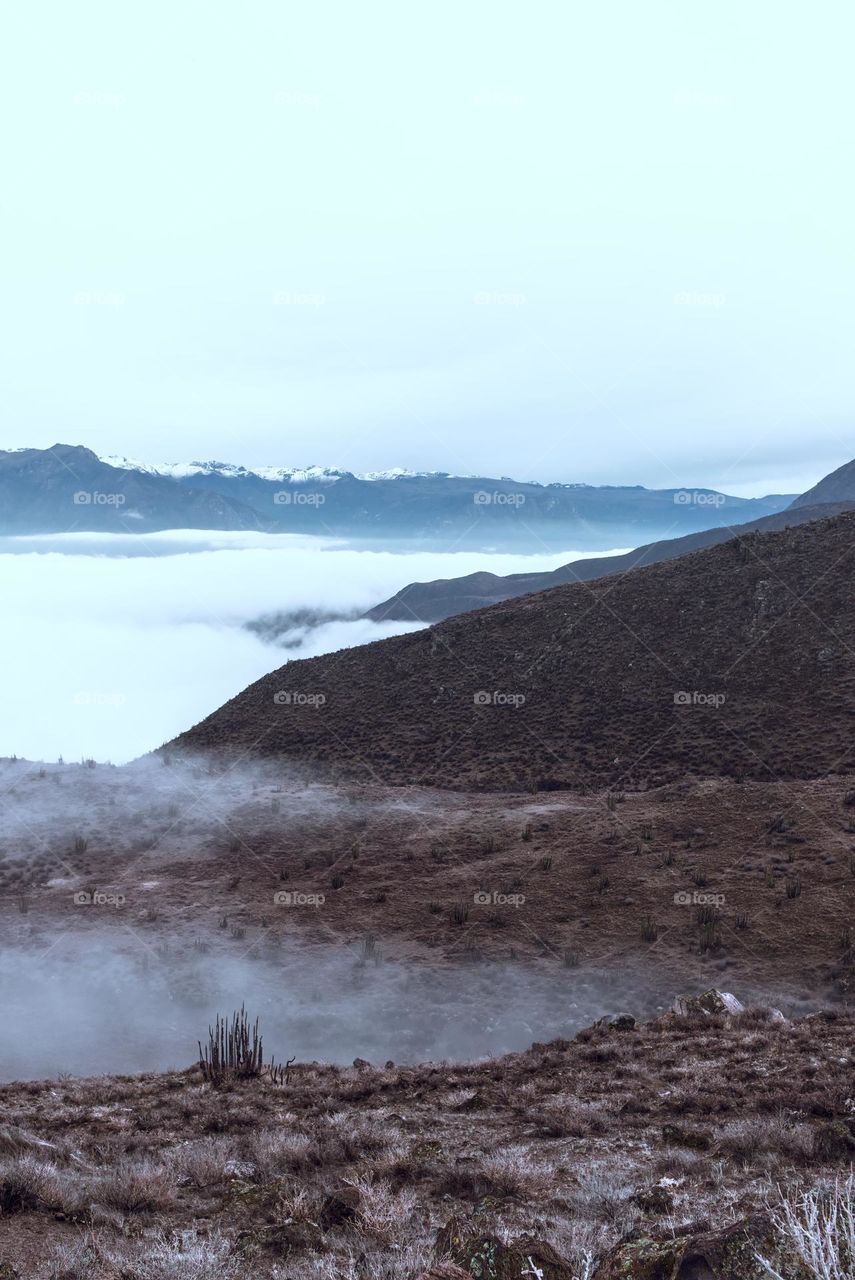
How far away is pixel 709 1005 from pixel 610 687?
33308 millimetres

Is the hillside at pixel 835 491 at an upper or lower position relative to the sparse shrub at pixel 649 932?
upper

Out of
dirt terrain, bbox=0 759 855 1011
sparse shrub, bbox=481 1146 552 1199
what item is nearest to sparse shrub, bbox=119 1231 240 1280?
sparse shrub, bbox=481 1146 552 1199

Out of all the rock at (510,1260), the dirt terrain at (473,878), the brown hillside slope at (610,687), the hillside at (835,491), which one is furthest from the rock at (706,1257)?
the hillside at (835,491)

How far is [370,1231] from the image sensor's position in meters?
5.47

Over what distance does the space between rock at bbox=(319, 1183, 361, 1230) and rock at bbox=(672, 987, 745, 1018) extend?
28.7ft

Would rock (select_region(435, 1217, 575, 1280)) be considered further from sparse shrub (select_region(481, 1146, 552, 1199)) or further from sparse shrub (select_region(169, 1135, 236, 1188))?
sparse shrub (select_region(169, 1135, 236, 1188))

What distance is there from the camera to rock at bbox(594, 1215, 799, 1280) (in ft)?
12.6

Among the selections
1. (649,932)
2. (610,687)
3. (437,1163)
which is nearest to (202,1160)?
(437,1163)

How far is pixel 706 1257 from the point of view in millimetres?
→ 3992

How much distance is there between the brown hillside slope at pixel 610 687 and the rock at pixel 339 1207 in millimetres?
30845

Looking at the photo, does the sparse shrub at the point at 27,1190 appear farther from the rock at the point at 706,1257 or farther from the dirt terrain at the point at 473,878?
the dirt terrain at the point at 473,878

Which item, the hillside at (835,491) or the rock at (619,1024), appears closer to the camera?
the rock at (619,1024)

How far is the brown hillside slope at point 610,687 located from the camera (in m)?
37.5

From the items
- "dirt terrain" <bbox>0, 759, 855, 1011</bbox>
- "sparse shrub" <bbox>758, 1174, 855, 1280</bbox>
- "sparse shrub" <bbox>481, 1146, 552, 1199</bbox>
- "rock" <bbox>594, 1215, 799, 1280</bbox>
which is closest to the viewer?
"sparse shrub" <bbox>758, 1174, 855, 1280</bbox>
